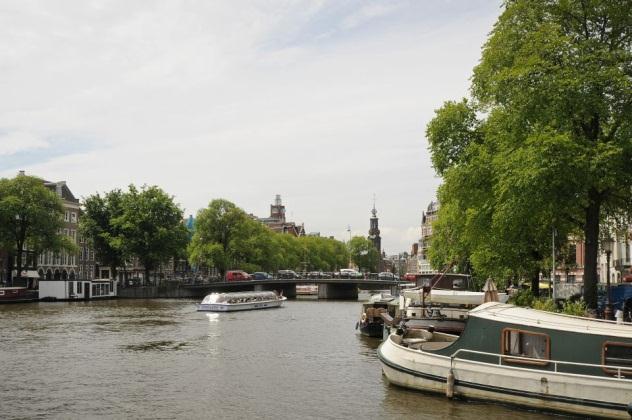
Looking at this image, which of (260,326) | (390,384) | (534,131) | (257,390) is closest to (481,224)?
(534,131)

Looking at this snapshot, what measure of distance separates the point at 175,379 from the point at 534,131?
20762mm

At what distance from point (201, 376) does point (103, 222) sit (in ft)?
292

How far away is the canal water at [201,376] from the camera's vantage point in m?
23.8

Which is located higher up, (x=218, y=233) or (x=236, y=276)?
(x=218, y=233)

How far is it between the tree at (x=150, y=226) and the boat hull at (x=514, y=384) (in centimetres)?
8864

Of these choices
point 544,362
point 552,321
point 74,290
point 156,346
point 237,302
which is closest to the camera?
point 544,362

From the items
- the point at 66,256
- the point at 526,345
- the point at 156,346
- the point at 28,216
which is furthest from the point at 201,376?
the point at 66,256

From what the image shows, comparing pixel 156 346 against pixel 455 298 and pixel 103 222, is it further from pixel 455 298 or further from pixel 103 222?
pixel 103 222

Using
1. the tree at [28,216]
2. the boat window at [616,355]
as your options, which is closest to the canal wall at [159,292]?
the tree at [28,216]

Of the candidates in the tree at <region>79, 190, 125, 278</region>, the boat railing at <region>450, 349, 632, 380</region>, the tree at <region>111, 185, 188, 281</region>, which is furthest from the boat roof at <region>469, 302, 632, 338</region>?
the tree at <region>79, 190, 125, 278</region>

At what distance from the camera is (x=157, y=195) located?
372ft

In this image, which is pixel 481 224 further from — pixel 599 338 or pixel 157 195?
pixel 157 195

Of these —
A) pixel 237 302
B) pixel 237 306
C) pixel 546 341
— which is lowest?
pixel 237 306

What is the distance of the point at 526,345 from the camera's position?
2309cm
